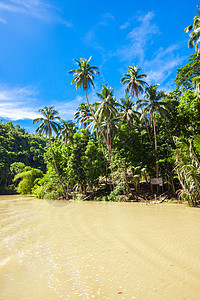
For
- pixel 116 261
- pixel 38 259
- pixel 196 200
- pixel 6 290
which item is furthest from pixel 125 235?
pixel 196 200

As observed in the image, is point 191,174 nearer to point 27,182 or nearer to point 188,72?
point 188,72

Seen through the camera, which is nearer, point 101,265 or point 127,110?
point 101,265

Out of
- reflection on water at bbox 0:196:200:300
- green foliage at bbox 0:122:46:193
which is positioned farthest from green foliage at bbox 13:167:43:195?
reflection on water at bbox 0:196:200:300

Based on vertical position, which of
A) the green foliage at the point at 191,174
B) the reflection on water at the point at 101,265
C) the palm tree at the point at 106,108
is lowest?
the reflection on water at the point at 101,265

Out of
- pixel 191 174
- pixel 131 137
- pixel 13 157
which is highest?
pixel 13 157

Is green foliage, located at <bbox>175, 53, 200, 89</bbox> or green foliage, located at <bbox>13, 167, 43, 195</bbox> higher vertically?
green foliage, located at <bbox>175, 53, 200, 89</bbox>

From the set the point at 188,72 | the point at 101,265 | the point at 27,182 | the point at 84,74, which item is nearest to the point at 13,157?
the point at 27,182

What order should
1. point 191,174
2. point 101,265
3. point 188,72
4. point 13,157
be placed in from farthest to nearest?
point 13,157 → point 188,72 → point 191,174 → point 101,265

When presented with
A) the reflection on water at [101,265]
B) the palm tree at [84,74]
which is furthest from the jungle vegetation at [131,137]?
the reflection on water at [101,265]

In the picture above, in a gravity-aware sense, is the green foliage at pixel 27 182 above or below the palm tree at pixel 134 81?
below

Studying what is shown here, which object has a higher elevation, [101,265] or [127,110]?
[127,110]

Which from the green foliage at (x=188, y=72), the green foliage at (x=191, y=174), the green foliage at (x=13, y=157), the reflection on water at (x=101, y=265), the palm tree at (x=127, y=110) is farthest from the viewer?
the green foliage at (x=13, y=157)

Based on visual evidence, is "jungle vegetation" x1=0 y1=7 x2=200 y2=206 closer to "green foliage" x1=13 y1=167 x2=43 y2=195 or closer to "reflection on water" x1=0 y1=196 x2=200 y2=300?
"green foliage" x1=13 y1=167 x2=43 y2=195

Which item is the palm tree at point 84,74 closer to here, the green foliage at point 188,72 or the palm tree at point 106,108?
the palm tree at point 106,108
